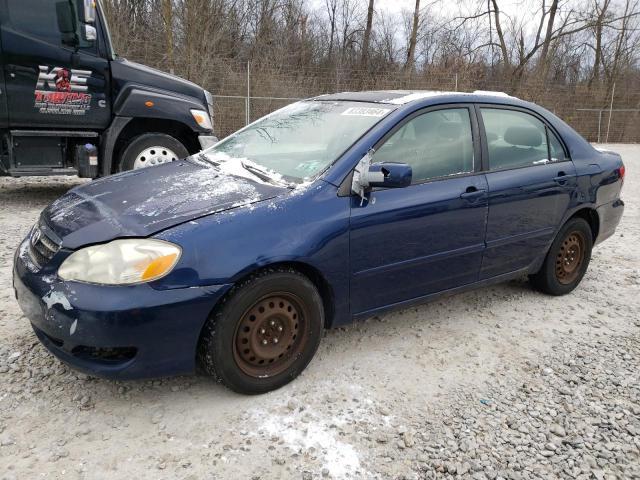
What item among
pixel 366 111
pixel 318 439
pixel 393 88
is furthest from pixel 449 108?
pixel 393 88

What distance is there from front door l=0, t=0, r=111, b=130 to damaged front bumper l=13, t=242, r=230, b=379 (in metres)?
4.30

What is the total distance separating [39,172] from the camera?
245 inches

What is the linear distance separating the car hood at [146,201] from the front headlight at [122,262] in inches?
2.3

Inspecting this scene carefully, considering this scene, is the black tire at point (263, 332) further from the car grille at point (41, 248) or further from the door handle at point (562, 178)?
the door handle at point (562, 178)

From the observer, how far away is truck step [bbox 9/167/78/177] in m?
6.13

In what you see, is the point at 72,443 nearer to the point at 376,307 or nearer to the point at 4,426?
the point at 4,426

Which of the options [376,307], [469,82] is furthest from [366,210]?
[469,82]

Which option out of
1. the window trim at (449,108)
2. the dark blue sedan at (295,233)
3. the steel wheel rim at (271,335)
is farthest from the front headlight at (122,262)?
the window trim at (449,108)

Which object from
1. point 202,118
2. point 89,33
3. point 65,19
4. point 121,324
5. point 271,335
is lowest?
point 271,335

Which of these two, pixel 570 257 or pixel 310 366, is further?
pixel 570 257

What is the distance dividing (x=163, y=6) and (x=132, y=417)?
45.3 ft

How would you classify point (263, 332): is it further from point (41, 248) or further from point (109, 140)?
point (109, 140)

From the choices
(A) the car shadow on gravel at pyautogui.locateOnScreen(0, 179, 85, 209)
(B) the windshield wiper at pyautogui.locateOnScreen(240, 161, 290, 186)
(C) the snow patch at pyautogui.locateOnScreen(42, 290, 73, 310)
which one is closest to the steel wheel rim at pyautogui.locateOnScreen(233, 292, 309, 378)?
(B) the windshield wiper at pyautogui.locateOnScreen(240, 161, 290, 186)

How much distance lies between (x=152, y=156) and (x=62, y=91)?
1.25 metres
